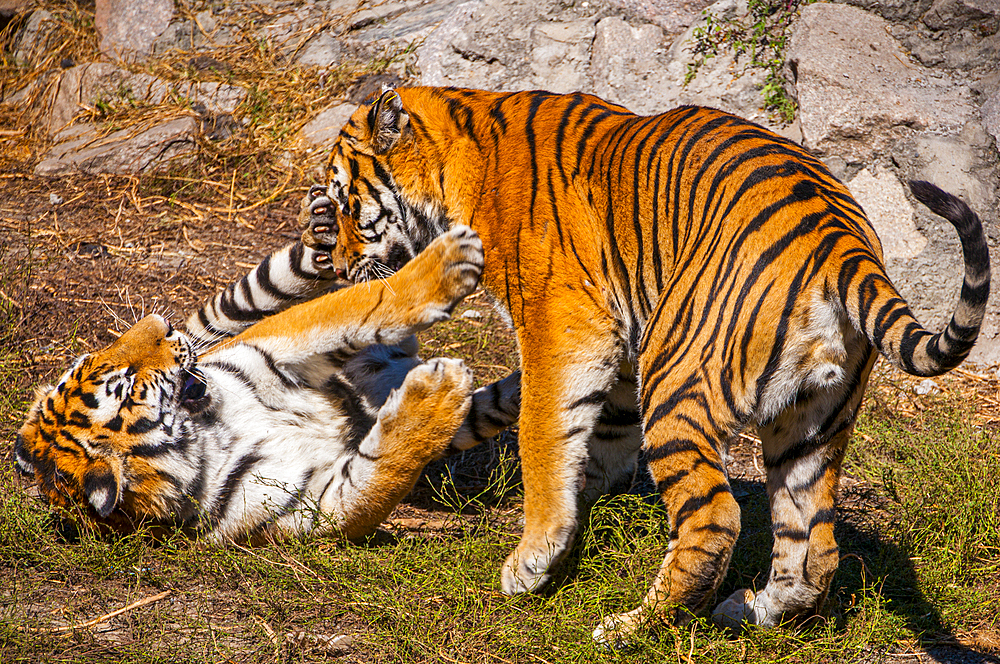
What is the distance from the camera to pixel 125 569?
2.59 meters

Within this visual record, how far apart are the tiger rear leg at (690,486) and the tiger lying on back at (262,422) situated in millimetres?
845

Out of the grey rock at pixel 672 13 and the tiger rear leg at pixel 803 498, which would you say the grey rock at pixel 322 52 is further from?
the tiger rear leg at pixel 803 498

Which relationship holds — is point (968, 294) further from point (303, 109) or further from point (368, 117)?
point (303, 109)

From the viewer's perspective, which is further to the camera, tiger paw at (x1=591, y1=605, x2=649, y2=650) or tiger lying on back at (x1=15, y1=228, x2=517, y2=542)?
tiger lying on back at (x1=15, y1=228, x2=517, y2=542)

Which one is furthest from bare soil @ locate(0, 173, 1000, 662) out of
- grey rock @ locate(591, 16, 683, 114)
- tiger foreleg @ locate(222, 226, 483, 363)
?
grey rock @ locate(591, 16, 683, 114)

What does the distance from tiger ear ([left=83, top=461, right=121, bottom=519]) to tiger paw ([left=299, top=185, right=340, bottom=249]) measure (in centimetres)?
114

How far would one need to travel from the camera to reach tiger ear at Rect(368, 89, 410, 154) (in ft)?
9.45

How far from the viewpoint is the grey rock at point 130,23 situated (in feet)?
21.1

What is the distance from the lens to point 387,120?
9.47ft

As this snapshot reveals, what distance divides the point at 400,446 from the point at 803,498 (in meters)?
1.23

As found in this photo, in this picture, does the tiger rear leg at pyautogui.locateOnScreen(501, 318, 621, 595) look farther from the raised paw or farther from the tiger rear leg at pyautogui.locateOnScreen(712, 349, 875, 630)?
the tiger rear leg at pyautogui.locateOnScreen(712, 349, 875, 630)

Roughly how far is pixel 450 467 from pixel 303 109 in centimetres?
316

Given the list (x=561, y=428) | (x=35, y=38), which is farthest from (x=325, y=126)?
(x=561, y=428)

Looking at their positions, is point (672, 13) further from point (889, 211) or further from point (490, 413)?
point (490, 413)
